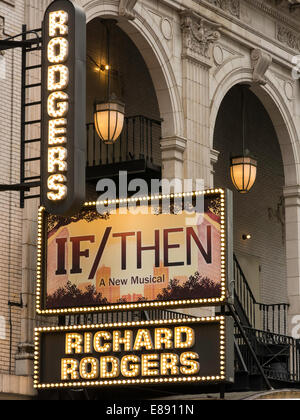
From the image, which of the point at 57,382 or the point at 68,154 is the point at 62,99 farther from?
the point at 57,382

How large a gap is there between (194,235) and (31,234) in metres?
3.01

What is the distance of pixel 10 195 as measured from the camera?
22156mm

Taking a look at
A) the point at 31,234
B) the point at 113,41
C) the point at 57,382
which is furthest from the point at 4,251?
the point at 113,41

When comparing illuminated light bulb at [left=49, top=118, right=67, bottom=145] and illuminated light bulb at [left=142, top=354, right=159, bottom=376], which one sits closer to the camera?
illuminated light bulb at [left=49, top=118, right=67, bottom=145]

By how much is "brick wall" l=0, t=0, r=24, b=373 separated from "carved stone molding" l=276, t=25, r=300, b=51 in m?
10.3

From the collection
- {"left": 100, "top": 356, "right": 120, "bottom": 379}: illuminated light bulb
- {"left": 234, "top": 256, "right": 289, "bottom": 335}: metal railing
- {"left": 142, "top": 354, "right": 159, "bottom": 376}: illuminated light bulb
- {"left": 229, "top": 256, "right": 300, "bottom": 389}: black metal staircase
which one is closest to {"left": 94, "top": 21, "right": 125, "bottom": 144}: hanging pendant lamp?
{"left": 229, "top": 256, "right": 300, "bottom": 389}: black metal staircase

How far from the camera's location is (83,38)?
19.3 meters

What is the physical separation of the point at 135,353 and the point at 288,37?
1323 centimetres

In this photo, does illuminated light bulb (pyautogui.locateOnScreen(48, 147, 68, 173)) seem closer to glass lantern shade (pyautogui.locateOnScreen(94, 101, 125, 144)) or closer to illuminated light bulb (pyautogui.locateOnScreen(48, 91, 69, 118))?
illuminated light bulb (pyautogui.locateOnScreen(48, 91, 69, 118))

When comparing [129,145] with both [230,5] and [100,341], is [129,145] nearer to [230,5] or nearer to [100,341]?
[230,5]

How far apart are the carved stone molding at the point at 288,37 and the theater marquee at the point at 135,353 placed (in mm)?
12543

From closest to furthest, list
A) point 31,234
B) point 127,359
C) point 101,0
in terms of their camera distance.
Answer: point 127,359 < point 31,234 < point 101,0

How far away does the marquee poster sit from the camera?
2084cm

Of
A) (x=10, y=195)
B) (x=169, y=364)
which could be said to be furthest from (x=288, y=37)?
(x=169, y=364)
